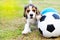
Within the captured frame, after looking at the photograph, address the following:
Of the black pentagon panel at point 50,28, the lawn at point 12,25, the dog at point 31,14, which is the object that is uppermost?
the dog at point 31,14

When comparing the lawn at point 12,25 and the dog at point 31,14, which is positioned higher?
the dog at point 31,14

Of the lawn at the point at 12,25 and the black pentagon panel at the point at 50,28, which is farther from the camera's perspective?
the lawn at the point at 12,25

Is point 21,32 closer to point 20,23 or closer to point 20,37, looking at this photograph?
point 20,37

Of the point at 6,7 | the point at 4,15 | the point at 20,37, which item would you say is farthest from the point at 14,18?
the point at 20,37

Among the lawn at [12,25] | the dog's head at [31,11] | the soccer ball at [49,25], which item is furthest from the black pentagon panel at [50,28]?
the dog's head at [31,11]

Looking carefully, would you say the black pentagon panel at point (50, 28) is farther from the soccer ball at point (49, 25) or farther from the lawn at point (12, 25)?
the lawn at point (12, 25)

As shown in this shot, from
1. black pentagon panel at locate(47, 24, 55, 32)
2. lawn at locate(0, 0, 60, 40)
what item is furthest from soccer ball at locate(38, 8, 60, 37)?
lawn at locate(0, 0, 60, 40)

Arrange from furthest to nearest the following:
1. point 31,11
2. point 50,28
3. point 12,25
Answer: point 12,25 → point 31,11 → point 50,28

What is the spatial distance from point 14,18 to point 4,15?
1.22 ft

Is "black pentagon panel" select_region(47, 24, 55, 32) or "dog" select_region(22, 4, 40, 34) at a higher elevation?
"dog" select_region(22, 4, 40, 34)

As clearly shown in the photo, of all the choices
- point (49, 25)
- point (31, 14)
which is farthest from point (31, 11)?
point (49, 25)

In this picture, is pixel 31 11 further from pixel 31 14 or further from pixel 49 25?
pixel 49 25

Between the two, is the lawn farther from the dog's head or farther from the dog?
the dog's head

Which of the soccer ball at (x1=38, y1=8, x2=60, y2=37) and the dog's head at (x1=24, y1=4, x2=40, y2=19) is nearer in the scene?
the soccer ball at (x1=38, y1=8, x2=60, y2=37)
